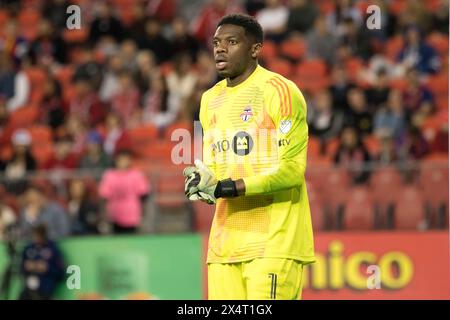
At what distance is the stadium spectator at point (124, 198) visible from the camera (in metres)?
15.5

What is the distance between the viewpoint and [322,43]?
65.4 ft

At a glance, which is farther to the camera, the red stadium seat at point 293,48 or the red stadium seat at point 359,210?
the red stadium seat at point 293,48

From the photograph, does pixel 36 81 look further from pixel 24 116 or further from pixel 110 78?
pixel 110 78

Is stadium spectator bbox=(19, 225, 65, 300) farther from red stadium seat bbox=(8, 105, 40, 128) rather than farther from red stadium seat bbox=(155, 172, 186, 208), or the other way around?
red stadium seat bbox=(8, 105, 40, 128)

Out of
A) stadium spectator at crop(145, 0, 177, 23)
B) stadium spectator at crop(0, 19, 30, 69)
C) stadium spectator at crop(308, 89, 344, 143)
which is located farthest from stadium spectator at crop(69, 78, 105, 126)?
stadium spectator at crop(308, 89, 344, 143)

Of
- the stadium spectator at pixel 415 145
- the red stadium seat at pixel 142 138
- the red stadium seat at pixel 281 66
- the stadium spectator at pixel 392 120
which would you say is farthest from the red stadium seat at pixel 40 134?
the stadium spectator at pixel 415 145

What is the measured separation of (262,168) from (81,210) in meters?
8.26

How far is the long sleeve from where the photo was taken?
24.3 feet

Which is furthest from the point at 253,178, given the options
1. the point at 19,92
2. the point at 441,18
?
the point at 19,92

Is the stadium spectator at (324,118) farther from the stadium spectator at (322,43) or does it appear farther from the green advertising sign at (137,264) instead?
the green advertising sign at (137,264)

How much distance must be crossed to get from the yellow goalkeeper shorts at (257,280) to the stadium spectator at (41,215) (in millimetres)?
8235

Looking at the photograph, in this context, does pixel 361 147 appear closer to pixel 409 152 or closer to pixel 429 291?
pixel 409 152
